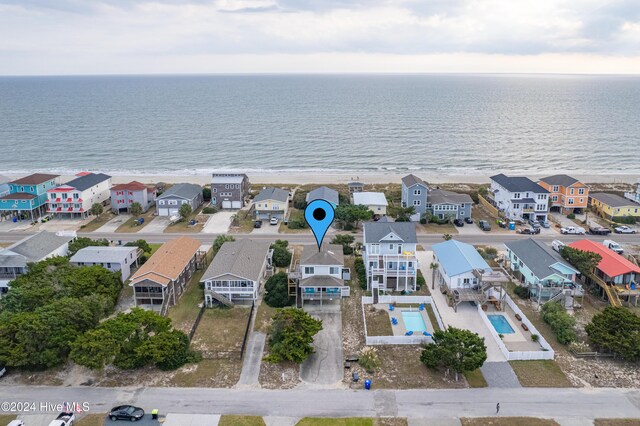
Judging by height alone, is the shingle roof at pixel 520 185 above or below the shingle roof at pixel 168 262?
above

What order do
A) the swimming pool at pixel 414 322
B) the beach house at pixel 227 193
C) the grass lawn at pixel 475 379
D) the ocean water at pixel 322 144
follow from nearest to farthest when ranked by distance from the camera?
1. the grass lawn at pixel 475 379
2. the swimming pool at pixel 414 322
3. the beach house at pixel 227 193
4. the ocean water at pixel 322 144

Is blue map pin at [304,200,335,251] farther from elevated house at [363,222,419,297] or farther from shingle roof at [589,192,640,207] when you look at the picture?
shingle roof at [589,192,640,207]

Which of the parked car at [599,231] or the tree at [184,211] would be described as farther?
the tree at [184,211]

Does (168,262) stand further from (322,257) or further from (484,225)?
(484,225)

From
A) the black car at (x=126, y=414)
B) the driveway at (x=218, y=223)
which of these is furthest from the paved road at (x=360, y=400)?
the driveway at (x=218, y=223)

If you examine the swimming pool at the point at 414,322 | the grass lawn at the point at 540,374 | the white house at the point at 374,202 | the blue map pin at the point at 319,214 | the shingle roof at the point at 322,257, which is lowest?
the grass lawn at the point at 540,374

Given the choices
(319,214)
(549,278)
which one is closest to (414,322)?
(319,214)

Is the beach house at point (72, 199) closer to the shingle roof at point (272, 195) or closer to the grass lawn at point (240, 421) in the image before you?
the shingle roof at point (272, 195)
